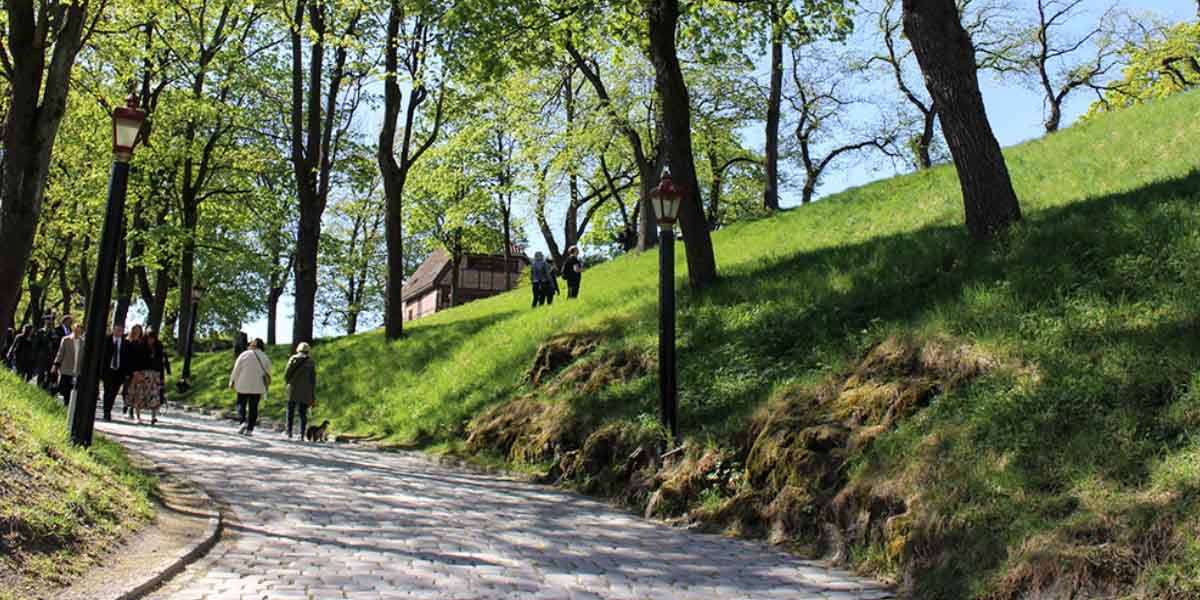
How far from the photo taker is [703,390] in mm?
11719

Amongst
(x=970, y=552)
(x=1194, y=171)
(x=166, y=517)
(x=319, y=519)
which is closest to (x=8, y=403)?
(x=166, y=517)

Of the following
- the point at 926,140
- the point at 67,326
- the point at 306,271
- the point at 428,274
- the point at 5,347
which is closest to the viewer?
the point at 5,347

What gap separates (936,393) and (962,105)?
4308mm

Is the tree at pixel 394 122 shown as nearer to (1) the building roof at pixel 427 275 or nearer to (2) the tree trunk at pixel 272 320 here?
(2) the tree trunk at pixel 272 320

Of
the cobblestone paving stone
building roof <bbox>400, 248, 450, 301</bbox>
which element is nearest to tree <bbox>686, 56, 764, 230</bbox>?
the cobblestone paving stone

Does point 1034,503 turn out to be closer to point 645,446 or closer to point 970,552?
point 970,552

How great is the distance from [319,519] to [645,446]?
400 cm

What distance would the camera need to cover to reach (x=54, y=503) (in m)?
6.70

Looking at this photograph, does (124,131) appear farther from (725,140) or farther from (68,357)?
(725,140)

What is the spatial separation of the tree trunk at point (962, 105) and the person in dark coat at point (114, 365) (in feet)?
46.1

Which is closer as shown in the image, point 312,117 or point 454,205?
point 312,117

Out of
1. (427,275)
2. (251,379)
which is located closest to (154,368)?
(251,379)

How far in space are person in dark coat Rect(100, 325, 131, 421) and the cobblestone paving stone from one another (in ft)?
19.2

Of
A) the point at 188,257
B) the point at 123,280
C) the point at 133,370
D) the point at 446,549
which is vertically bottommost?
the point at 446,549
